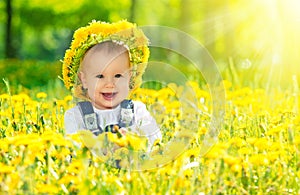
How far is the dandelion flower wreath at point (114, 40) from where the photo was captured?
11.4 feet

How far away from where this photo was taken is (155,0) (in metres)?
25.4

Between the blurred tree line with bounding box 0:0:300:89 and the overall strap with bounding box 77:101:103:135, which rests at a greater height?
the blurred tree line with bounding box 0:0:300:89

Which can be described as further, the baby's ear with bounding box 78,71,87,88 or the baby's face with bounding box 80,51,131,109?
the baby's ear with bounding box 78,71,87,88

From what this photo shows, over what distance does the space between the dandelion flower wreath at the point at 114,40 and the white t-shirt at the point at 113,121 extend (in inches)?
7.6

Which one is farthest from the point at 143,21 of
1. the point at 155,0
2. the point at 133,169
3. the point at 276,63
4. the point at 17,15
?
the point at 133,169

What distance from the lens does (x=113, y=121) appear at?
11.5 ft

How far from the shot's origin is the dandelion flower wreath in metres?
3.48

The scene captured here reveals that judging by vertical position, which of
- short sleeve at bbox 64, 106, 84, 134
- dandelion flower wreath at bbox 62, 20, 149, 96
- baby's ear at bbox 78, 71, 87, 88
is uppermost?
dandelion flower wreath at bbox 62, 20, 149, 96

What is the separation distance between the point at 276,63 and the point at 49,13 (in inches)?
484

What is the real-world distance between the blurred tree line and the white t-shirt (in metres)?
2.52

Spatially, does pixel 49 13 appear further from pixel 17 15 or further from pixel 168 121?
pixel 168 121

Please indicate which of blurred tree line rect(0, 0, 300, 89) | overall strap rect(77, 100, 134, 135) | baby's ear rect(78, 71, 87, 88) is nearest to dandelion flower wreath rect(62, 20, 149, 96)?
baby's ear rect(78, 71, 87, 88)

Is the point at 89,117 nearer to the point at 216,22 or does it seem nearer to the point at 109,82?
the point at 109,82

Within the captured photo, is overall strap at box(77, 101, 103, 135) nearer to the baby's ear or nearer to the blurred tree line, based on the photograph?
the baby's ear
